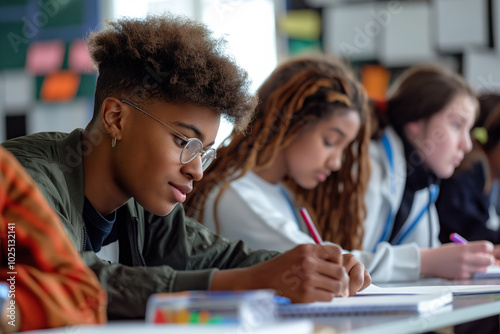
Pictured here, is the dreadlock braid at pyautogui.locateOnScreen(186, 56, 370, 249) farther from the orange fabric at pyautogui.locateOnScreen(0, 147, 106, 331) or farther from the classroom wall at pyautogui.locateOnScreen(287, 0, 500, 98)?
the classroom wall at pyautogui.locateOnScreen(287, 0, 500, 98)

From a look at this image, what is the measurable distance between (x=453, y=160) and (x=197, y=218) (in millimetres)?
1066

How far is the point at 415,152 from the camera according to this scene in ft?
7.50

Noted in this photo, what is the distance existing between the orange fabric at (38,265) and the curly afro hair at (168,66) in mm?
479

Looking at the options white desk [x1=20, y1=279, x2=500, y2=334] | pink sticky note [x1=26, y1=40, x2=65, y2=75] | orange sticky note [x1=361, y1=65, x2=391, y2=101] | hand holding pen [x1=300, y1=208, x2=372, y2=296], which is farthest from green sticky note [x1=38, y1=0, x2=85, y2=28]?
white desk [x1=20, y1=279, x2=500, y2=334]

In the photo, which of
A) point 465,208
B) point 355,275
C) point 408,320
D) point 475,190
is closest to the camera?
point 408,320

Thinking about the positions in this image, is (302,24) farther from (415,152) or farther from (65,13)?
(415,152)

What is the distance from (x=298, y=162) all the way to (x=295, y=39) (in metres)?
1.77

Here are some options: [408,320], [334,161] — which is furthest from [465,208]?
[408,320]

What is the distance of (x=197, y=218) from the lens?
1670mm

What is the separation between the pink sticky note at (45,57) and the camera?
358cm

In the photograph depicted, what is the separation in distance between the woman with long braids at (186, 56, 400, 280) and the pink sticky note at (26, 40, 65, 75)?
2010 millimetres

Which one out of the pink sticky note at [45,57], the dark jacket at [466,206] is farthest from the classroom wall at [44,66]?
the dark jacket at [466,206]

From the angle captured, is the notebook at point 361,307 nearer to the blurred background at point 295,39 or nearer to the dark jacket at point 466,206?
the dark jacket at point 466,206

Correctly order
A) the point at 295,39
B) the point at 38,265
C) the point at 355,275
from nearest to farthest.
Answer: the point at 38,265
the point at 355,275
the point at 295,39
